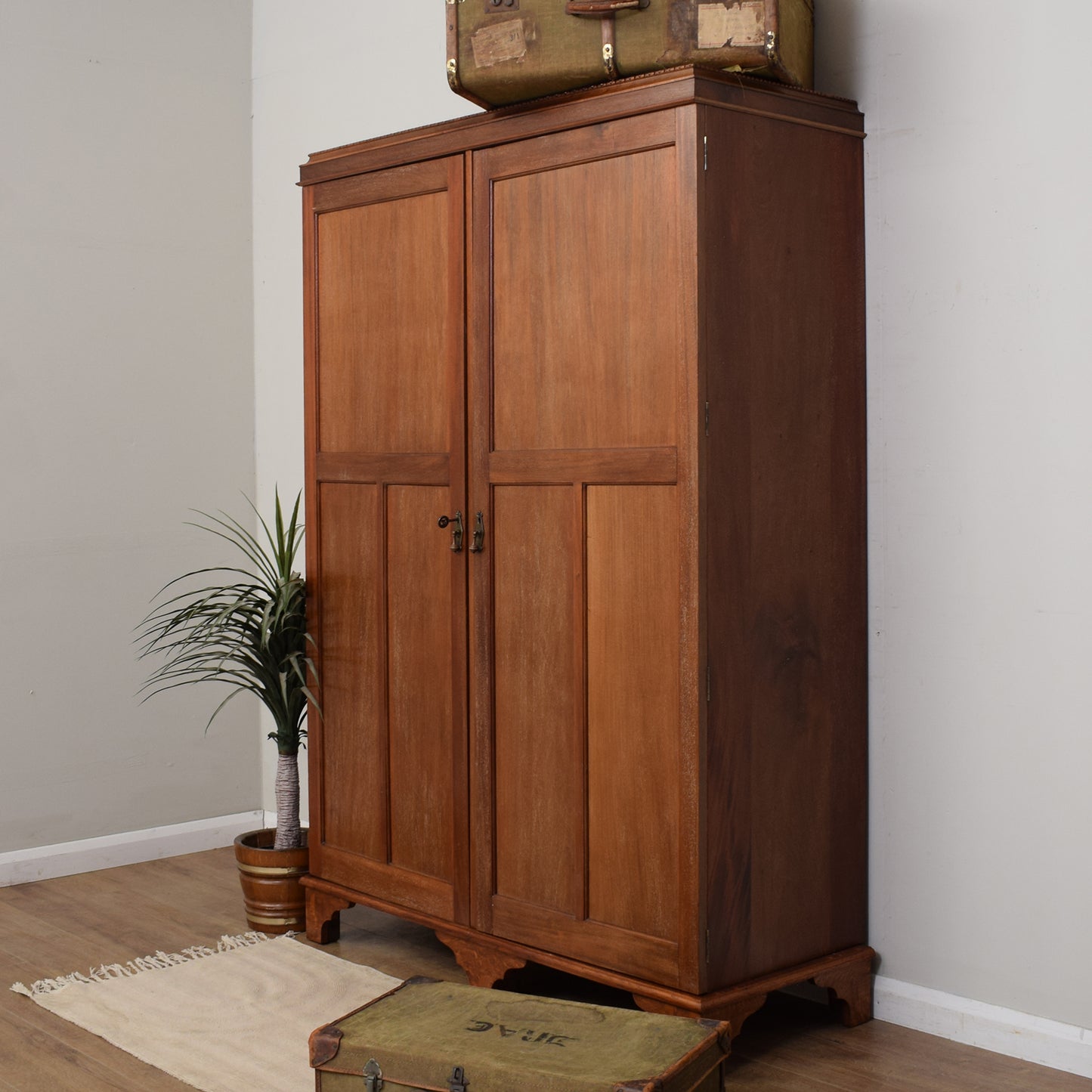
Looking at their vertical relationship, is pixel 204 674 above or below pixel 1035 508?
below

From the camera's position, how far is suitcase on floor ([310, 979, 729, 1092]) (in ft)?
6.57

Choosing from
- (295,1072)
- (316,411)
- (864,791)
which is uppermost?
(316,411)

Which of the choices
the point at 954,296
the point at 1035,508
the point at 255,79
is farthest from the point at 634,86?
the point at 255,79

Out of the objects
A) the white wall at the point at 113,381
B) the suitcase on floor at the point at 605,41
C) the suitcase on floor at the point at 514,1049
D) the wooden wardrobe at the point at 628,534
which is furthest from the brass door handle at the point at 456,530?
the white wall at the point at 113,381

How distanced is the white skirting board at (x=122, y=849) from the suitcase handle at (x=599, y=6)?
2.77 metres

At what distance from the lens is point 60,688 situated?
397 cm

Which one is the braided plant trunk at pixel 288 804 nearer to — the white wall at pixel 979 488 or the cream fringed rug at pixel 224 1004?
the cream fringed rug at pixel 224 1004

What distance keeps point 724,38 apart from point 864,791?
1508 millimetres

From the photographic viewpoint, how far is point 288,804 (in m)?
3.48

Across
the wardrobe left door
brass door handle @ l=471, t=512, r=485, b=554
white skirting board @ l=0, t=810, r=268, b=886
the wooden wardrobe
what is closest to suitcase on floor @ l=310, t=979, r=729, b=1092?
the wooden wardrobe

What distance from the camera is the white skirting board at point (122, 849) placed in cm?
387

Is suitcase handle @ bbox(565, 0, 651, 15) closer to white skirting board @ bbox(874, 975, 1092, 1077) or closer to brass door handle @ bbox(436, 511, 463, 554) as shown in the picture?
brass door handle @ bbox(436, 511, 463, 554)

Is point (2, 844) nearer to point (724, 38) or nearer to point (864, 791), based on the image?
point (864, 791)

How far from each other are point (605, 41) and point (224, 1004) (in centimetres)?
213
